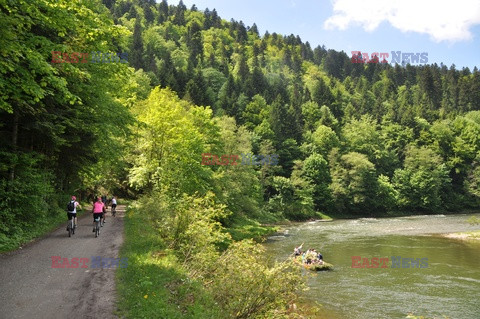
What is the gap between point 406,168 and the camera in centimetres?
8856

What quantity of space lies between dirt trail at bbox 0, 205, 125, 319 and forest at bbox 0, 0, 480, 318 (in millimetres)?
1668

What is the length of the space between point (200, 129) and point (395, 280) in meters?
26.7

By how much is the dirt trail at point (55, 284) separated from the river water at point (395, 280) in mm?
6100

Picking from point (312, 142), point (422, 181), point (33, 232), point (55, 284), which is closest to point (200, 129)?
point (33, 232)

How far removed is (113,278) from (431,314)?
14.9 m

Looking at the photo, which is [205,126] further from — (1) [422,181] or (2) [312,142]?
(1) [422,181]

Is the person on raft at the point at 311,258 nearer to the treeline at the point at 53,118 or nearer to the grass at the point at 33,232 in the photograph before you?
the treeline at the point at 53,118

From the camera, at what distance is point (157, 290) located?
420 inches

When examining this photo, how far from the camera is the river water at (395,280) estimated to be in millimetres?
17953

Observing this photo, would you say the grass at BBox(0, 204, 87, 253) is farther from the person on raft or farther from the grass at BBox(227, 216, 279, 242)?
the grass at BBox(227, 216, 279, 242)

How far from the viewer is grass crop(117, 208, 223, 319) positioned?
9.45 metres

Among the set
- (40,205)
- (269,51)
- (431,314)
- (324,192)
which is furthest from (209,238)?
(269,51)

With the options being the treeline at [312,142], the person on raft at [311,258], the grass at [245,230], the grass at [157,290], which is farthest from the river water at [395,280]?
the treeline at [312,142]

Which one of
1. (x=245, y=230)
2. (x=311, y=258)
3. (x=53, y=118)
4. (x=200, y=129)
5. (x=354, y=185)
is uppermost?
(x=200, y=129)
